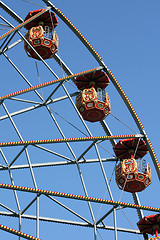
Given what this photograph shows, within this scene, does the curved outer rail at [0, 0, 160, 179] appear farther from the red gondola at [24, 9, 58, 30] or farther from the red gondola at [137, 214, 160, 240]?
the red gondola at [137, 214, 160, 240]

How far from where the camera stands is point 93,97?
25.8m

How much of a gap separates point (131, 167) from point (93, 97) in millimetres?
3242

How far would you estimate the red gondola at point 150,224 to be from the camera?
26.0m

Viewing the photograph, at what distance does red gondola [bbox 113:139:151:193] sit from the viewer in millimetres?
26094

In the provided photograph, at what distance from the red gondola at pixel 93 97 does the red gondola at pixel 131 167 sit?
1842 mm

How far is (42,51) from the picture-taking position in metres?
26.8

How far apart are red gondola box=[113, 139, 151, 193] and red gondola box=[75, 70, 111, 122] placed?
1842 millimetres

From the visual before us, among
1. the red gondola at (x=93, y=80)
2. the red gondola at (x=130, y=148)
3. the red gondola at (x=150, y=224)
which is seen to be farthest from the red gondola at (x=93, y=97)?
the red gondola at (x=150, y=224)

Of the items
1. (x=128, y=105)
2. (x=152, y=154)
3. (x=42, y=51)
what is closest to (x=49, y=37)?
(x=42, y=51)

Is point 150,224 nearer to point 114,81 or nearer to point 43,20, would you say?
point 114,81

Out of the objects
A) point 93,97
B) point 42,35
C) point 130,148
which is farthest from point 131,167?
point 42,35

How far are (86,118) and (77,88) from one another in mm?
1330

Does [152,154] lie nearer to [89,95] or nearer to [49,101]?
[89,95]

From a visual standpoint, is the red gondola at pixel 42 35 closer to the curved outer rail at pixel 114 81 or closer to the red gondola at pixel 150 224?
the curved outer rail at pixel 114 81
